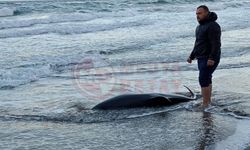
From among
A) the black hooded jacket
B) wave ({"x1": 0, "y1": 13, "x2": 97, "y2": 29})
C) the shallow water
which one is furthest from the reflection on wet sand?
wave ({"x1": 0, "y1": 13, "x2": 97, "y2": 29})

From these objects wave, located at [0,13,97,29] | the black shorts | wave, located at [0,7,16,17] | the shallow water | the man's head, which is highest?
the man's head

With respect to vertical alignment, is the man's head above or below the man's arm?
above

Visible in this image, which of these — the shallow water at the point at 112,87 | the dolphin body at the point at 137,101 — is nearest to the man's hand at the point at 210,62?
the shallow water at the point at 112,87

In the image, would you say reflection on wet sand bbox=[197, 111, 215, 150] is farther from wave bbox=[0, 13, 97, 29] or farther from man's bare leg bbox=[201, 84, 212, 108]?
wave bbox=[0, 13, 97, 29]

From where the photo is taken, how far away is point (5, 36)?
69.7 feet

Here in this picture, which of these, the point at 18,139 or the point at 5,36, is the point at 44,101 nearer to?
the point at 18,139

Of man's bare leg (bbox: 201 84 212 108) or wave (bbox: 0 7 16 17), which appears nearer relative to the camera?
man's bare leg (bbox: 201 84 212 108)

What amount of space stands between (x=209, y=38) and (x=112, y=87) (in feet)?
10.1

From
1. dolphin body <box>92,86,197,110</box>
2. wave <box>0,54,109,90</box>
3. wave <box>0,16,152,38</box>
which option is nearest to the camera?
dolphin body <box>92,86,197,110</box>

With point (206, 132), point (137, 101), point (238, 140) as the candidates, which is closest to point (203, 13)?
point (137, 101)

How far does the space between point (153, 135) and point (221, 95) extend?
2906 millimetres

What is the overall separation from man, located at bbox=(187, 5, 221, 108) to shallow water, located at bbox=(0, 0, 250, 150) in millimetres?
→ 641

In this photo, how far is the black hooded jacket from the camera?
823 cm

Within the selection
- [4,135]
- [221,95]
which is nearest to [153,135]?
[4,135]
